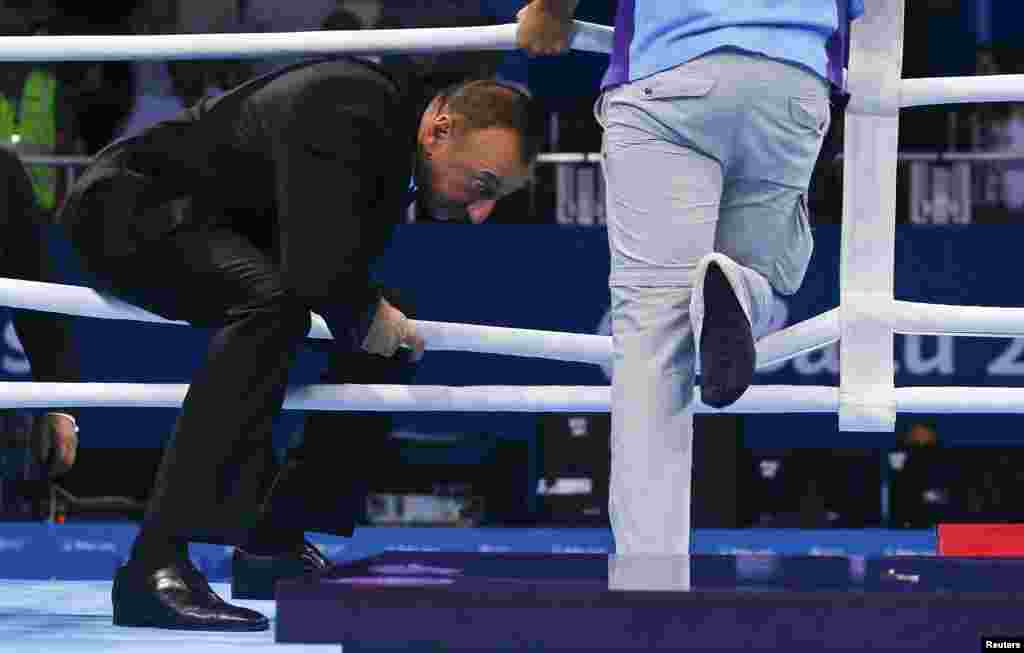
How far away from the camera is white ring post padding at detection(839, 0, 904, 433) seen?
5.07 feet

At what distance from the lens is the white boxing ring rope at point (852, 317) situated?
1543 millimetres

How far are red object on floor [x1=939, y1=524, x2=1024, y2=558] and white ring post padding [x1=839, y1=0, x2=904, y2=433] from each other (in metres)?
0.40

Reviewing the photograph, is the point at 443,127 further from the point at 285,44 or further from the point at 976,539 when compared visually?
the point at 976,539

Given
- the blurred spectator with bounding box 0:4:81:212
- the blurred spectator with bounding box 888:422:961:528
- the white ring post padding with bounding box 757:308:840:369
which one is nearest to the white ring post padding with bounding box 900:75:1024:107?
the white ring post padding with bounding box 757:308:840:369

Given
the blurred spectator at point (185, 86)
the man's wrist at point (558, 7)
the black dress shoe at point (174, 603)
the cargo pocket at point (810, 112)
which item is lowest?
the black dress shoe at point (174, 603)

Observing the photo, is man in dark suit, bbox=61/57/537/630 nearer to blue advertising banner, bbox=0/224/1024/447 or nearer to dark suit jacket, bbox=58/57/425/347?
dark suit jacket, bbox=58/57/425/347

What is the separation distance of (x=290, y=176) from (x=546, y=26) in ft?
1.01

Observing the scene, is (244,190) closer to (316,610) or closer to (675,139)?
(675,139)

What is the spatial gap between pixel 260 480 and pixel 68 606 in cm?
34

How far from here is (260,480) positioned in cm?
145

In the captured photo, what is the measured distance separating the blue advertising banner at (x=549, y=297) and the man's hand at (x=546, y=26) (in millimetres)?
2771

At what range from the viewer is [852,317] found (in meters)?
1.55

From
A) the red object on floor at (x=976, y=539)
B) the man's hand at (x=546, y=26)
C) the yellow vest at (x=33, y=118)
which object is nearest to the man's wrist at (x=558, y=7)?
the man's hand at (x=546, y=26)

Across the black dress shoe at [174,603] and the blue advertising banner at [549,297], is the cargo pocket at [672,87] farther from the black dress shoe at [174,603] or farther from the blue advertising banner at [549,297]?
the blue advertising banner at [549,297]
